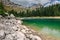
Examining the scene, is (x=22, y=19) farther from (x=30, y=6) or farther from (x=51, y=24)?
(x=51, y=24)

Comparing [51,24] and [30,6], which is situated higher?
[30,6]

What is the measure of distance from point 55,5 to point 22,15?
1774 millimetres

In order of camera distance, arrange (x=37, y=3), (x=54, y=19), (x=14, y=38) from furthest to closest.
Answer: (x=54, y=19), (x=37, y=3), (x=14, y=38)

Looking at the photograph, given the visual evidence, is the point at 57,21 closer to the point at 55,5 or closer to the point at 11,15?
the point at 55,5

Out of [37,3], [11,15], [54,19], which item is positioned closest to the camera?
[11,15]

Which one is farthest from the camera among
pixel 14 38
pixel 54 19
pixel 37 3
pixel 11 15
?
pixel 54 19

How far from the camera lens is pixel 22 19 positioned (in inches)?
319

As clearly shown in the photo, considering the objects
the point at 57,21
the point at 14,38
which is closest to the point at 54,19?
the point at 57,21

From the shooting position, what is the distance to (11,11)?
8133mm

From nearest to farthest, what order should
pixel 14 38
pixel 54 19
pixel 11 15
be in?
pixel 14 38 → pixel 11 15 → pixel 54 19

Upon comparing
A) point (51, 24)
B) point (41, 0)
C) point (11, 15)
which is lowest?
point (51, 24)

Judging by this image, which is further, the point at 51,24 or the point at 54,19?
the point at 54,19

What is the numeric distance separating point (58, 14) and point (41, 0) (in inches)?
42.3

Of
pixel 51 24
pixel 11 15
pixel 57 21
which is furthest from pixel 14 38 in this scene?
pixel 57 21
